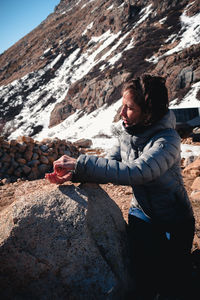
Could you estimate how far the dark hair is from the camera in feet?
5.22

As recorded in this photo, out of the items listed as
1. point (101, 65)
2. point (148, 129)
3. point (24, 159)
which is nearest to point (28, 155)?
point (24, 159)

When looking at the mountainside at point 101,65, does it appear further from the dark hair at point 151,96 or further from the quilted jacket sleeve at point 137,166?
the quilted jacket sleeve at point 137,166

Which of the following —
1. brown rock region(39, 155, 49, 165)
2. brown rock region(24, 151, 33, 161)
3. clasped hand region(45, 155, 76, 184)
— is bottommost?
brown rock region(39, 155, 49, 165)

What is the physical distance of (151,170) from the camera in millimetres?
1473

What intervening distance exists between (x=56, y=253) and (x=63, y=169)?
2.09 ft

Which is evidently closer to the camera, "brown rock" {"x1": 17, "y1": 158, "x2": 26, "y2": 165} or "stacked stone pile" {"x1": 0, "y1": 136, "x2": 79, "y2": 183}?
"stacked stone pile" {"x1": 0, "y1": 136, "x2": 79, "y2": 183}

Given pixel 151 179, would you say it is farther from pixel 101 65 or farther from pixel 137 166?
pixel 101 65

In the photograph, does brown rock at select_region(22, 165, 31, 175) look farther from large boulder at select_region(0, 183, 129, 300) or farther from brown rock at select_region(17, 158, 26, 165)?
large boulder at select_region(0, 183, 129, 300)

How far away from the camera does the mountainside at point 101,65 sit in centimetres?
1825

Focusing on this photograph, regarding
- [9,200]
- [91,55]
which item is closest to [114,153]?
[9,200]

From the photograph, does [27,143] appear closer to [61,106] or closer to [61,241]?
[61,241]

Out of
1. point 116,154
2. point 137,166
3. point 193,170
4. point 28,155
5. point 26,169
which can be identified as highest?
point 137,166

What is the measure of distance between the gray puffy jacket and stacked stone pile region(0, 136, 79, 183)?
4904mm

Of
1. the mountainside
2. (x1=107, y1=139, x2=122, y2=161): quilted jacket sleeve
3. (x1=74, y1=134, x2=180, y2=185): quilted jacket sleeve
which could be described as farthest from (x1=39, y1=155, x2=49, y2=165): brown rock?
the mountainside
